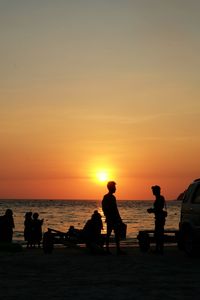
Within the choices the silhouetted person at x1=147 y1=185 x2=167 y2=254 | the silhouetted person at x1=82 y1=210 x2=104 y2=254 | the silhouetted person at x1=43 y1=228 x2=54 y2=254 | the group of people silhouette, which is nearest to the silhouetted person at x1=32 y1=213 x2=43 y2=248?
the group of people silhouette

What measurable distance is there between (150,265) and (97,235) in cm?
507

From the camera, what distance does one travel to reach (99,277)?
36.4 feet

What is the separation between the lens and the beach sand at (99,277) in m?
9.14

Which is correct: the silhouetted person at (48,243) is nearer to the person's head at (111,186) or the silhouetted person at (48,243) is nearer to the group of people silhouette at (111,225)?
the group of people silhouette at (111,225)

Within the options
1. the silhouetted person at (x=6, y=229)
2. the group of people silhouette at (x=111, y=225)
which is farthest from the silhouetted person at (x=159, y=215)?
the silhouetted person at (x=6, y=229)

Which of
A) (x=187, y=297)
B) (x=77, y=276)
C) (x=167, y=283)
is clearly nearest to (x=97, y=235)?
(x=77, y=276)

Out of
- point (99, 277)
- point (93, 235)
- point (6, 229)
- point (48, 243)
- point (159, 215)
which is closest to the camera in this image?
point (99, 277)

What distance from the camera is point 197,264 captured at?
1373 centimetres

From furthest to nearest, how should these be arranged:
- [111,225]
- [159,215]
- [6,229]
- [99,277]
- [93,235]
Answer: [6,229], [93,235], [159,215], [111,225], [99,277]

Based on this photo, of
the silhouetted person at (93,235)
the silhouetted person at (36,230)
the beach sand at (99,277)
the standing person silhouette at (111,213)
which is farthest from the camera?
the silhouetted person at (36,230)

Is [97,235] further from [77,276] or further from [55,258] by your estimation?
[77,276]

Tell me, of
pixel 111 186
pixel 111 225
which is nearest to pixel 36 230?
pixel 111 225

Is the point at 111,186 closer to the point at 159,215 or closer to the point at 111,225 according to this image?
the point at 111,225

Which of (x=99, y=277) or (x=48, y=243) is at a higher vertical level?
(x=48, y=243)
